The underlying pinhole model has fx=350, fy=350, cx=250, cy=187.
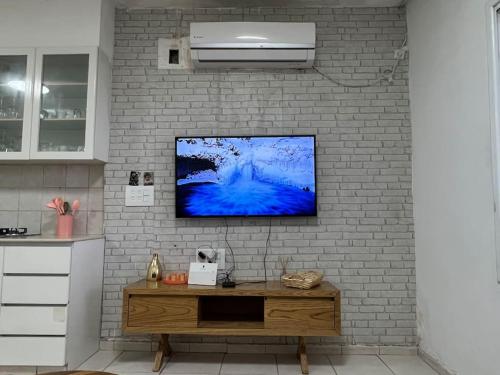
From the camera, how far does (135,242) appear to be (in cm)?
283

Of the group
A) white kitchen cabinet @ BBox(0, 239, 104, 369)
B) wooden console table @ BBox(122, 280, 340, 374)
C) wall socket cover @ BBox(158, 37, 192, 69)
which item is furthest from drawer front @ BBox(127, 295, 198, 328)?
wall socket cover @ BBox(158, 37, 192, 69)

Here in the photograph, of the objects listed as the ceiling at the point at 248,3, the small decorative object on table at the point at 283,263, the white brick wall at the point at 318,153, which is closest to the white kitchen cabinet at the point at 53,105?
the white brick wall at the point at 318,153

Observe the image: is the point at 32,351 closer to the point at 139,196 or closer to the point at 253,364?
the point at 139,196

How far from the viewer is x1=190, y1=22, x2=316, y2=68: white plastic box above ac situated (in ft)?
8.99

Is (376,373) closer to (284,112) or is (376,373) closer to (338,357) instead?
(338,357)

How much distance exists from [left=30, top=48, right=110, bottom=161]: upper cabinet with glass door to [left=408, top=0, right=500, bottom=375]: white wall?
2474 mm

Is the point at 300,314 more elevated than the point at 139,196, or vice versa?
the point at 139,196

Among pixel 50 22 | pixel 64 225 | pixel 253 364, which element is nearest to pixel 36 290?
pixel 64 225

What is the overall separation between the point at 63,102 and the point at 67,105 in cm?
4

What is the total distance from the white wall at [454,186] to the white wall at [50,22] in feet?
8.12

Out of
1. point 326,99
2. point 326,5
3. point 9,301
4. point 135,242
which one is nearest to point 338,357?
point 135,242

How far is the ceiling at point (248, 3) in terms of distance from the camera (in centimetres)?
291

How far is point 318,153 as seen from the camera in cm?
286

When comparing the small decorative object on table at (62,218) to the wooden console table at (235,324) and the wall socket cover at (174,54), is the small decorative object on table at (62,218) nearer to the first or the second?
the wooden console table at (235,324)
